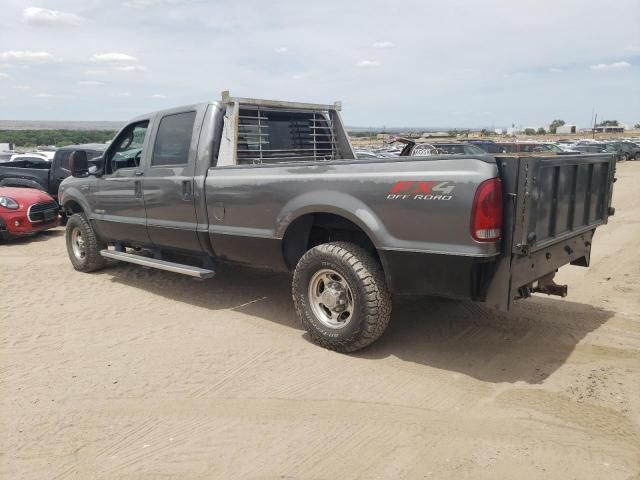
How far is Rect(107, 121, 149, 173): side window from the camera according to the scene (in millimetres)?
6457

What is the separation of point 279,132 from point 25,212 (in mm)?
6741

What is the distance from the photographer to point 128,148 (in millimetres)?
6680

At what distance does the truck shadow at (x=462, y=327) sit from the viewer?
170 inches

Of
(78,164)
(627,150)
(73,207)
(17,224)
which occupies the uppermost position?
(78,164)

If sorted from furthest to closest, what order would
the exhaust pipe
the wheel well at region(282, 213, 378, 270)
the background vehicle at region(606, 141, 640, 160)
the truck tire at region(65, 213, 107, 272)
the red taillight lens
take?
the background vehicle at region(606, 141, 640, 160) < the truck tire at region(65, 213, 107, 272) < the wheel well at region(282, 213, 378, 270) < the exhaust pipe < the red taillight lens

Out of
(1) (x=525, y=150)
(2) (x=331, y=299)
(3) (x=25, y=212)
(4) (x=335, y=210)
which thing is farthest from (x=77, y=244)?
(1) (x=525, y=150)

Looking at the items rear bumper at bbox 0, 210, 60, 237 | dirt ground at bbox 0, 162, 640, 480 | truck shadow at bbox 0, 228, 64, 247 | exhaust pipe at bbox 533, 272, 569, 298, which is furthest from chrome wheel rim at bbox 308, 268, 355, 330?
truck shadow at bbox 0, 228, 64, 247

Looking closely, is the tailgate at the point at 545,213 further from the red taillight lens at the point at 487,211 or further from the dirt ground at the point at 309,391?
the dirt ground at the point at 309,391

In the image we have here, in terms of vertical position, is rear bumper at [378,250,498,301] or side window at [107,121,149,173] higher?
side window at [107,121,149,173]

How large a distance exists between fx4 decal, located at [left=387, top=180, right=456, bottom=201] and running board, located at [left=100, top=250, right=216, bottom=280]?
2.38 metres

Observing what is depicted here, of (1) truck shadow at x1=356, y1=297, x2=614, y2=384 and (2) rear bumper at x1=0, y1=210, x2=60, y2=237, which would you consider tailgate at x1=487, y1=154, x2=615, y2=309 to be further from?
(2) rear bumper at x1=0, y1=210, x2=60, y2=237

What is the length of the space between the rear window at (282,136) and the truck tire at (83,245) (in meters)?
2.97

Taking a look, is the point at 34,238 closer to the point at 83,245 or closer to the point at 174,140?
the point at 83,245

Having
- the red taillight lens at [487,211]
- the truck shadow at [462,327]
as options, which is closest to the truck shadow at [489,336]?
the truck shadow at [462,327]
